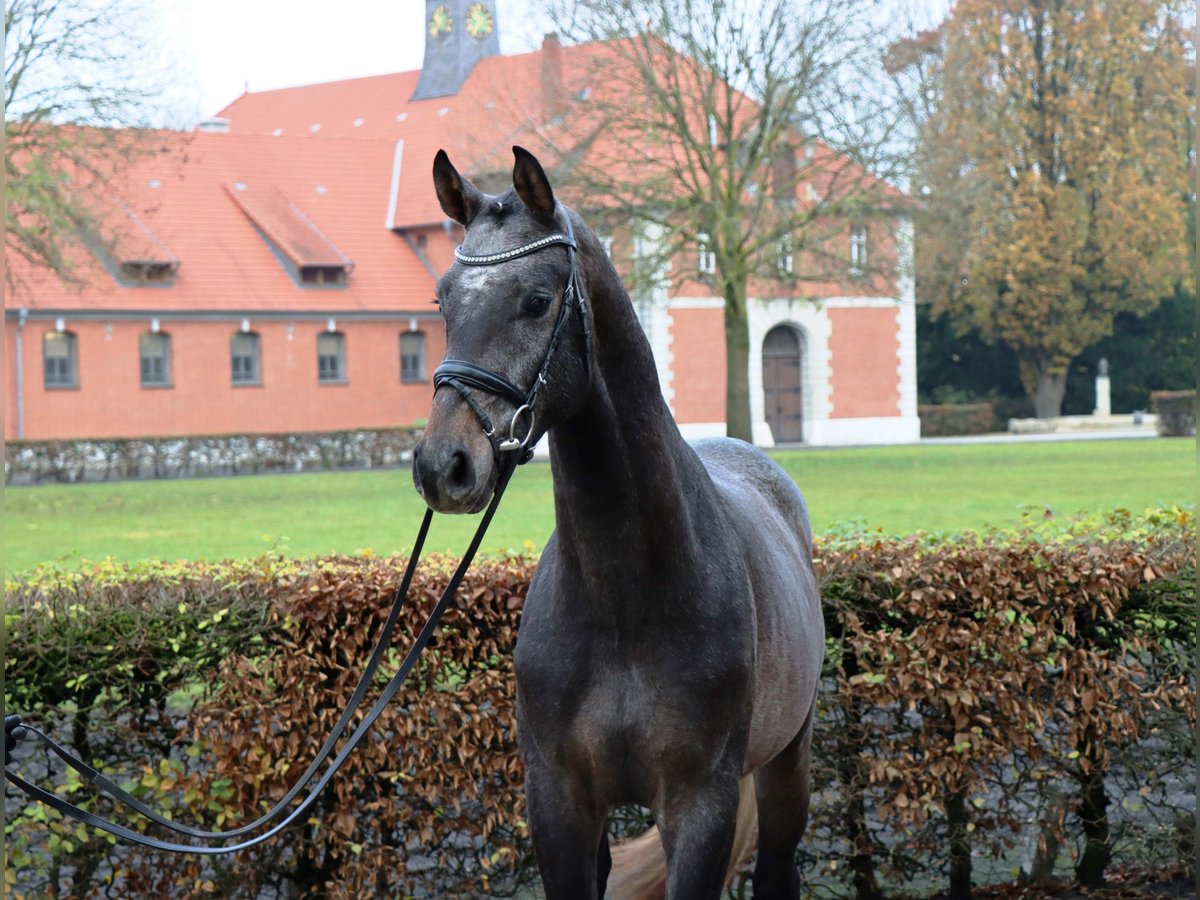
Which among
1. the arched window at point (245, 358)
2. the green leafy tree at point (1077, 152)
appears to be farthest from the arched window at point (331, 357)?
the green leafy tree at point (1077, 152)

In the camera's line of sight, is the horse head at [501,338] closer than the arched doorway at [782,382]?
Yes

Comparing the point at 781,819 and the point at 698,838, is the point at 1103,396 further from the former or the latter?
the point at 698,838

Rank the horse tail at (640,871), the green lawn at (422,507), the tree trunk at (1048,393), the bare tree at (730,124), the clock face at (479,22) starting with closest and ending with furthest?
the horse tail at (640,871) < the green lawn at (422,507) < the bare tree at (730,124) < the tree trunk at (1048,393) < the clock face at (479,22)

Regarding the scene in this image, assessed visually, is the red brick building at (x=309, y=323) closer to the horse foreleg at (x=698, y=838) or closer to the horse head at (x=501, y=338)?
the horse head at (x=501, y=338)

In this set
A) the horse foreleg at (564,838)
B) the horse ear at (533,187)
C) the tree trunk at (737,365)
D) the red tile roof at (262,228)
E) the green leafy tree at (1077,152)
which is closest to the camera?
the horse ear at (533,187)

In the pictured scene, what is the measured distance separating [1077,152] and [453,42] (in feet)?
90.7

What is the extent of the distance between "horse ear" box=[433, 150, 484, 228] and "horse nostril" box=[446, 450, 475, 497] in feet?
2.17

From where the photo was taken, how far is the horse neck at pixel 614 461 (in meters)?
3.13

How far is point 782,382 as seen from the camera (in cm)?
4597

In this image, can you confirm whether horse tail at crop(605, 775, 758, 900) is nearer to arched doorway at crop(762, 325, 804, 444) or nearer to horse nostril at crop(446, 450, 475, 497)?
horse nostril at crop(446, 450, 475, 497)

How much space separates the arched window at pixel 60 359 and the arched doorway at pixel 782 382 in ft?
72.1

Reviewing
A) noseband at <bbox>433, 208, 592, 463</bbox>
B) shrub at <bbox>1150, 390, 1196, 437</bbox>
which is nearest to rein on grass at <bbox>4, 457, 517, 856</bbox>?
noseband at <bbox>433, 208, 592, 463</bbox>

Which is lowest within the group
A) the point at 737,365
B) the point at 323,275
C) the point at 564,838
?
the point at 564,838

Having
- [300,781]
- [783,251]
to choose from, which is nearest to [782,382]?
[783,251]
